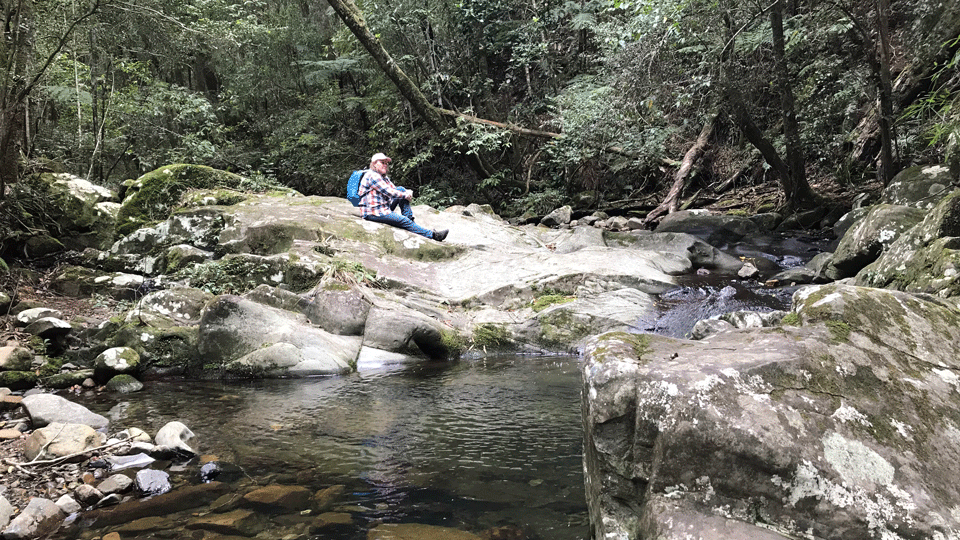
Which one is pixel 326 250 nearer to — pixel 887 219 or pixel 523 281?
pixel 523 281

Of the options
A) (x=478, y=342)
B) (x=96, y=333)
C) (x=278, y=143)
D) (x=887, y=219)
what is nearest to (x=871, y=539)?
(x=478, y=342)

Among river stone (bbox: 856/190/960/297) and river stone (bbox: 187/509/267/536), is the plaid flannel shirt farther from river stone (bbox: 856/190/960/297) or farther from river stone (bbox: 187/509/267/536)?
river stone (bbox: 187/509/267/536)

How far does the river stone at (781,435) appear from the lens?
84.5 inches

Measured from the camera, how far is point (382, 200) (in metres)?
11.2

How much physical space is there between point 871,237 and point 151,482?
8.79 m

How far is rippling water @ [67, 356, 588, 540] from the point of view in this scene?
351cm

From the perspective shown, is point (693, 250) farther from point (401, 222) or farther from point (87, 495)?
point (87, 495)

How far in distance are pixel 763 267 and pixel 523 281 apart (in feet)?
15.9

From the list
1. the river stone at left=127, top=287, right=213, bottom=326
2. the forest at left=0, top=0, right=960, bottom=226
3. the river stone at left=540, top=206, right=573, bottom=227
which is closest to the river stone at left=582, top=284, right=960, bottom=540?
the forest at left=0, top=0, right=960, bottom=226

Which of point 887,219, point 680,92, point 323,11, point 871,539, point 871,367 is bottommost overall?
point 871,539

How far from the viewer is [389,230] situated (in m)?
10.9

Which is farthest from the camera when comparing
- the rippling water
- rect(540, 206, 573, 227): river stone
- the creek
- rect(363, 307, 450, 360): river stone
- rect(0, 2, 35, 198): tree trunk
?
rect(540, 206, 573, 227): river stone

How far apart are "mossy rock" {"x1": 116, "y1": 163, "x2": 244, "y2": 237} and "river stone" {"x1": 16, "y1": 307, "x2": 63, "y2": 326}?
3.47 metres

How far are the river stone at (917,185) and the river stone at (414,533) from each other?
8989 millimetres
